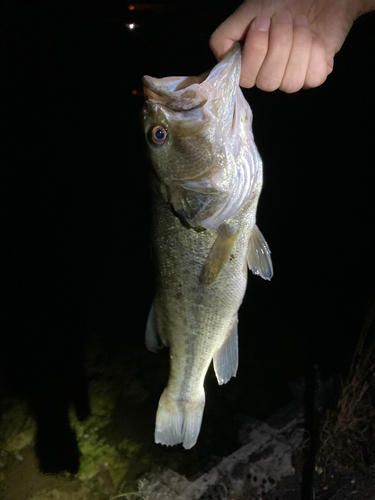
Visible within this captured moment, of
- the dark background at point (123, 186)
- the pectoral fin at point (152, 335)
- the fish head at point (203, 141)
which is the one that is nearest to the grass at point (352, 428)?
the dark background at point (123, 186)

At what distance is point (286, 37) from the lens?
1.22 m

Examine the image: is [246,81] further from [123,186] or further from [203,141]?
[123,186]

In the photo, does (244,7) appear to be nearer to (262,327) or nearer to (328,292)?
(262,327)

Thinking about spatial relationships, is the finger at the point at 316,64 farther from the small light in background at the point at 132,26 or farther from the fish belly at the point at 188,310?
the small light in background at the point at 132,26

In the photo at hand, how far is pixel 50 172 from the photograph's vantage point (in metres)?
8.34

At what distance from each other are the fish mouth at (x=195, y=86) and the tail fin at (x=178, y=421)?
139 centimetres

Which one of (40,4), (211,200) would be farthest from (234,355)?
(40,4)

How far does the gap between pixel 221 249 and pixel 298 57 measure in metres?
0.80

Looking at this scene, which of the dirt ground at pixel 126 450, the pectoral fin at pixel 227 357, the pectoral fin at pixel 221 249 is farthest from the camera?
the dirt ground at pixel 126 450

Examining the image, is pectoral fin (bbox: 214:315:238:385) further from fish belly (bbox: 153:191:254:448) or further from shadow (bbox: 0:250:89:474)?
shadow (bbox: 0:250:89:474)

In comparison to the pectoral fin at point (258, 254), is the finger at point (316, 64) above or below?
above

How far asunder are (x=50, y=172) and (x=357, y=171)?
719 centimetres

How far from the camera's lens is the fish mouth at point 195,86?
123 centimetres

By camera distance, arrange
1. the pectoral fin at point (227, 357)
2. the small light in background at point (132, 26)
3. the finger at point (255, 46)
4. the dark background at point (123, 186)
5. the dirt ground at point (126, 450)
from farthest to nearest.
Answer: the small light in background at point (132, 26), the dark background at point (123, 186), the dirt ground at point (126, 450), the pectoral fin at point (227, 357), the finger at point (255, 46)
